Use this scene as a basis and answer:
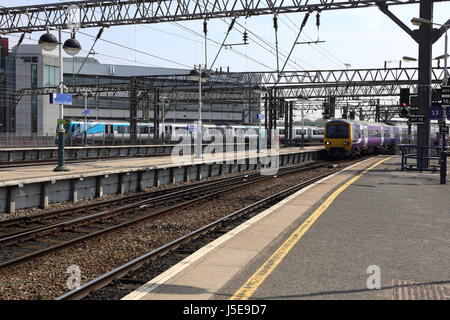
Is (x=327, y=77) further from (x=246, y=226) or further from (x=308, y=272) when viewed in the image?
(x=308, y=272)

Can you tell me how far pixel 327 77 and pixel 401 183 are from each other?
29.2 m

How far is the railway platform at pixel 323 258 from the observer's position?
5211 millimetres

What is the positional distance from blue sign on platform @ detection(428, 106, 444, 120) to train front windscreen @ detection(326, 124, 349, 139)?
1327cm

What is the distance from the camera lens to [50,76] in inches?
2539

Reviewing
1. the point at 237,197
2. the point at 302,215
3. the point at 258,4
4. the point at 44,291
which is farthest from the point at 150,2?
the point at 44,291

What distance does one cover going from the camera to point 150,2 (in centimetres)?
2022

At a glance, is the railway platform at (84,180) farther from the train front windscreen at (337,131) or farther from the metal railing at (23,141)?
the metal railing at (23,141)

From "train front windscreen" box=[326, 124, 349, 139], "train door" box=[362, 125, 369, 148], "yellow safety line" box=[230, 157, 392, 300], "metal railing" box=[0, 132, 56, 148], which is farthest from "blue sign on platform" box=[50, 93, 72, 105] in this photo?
"train door" box=[362, 125, 369, 148]

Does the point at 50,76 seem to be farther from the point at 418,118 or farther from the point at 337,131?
the point at 418,118

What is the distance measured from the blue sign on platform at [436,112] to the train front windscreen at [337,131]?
1327 cm

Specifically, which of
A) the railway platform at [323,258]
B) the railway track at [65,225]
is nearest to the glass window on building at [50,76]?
the railway track at [65,225]

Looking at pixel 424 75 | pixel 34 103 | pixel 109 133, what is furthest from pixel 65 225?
pixel 34 103

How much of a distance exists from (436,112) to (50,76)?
56204 millimetres

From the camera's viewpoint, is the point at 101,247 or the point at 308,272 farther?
the point at 101,247
